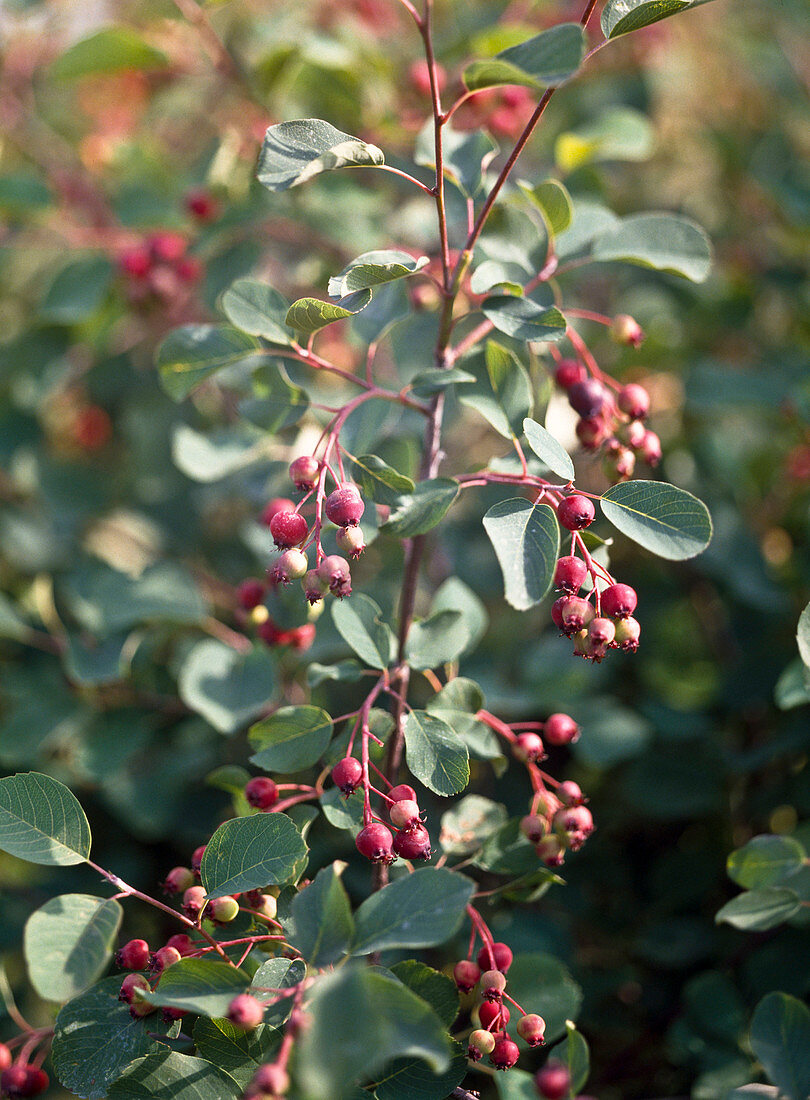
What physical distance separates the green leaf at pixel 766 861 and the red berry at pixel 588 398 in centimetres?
43

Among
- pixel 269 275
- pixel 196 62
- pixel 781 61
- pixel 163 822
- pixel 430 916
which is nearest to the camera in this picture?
pixel 430 916

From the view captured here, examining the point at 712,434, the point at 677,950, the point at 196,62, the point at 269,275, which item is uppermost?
the point at 196,62

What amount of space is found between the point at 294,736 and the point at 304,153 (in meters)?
0.48

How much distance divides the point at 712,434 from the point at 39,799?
124 centimetres

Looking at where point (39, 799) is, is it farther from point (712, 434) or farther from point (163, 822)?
point (712, 434)

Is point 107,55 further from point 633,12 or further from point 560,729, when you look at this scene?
point 560,729

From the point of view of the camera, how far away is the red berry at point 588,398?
785 millimetres

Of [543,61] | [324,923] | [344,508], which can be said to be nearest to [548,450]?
[344,508]

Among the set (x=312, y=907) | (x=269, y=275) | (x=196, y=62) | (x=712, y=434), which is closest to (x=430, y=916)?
(x=312, y=907)

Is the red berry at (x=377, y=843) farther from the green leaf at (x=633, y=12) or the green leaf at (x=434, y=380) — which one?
the green leaf at (x=633, y=12)

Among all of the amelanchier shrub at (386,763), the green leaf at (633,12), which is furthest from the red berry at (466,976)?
the green leaf at (633,12)

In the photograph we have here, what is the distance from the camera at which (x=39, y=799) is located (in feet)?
2.22

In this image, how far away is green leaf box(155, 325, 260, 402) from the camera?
31.4 inches

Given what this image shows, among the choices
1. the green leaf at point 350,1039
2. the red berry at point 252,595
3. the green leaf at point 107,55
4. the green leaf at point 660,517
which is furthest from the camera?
the green leaf at point 107,55
